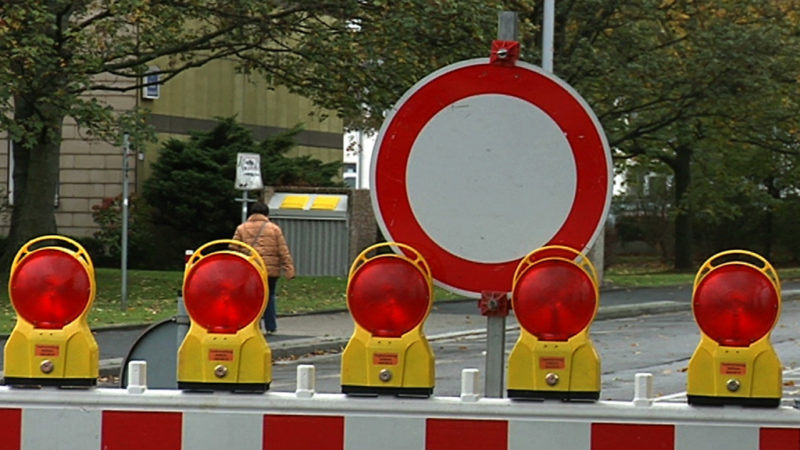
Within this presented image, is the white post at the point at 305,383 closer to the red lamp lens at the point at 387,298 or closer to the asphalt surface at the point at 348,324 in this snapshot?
the red lamp lens at the point at 387,298

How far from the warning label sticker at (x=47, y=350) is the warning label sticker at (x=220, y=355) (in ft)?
1.10

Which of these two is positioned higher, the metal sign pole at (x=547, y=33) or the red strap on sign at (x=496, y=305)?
the metal sign pole at (x=547, y=33)

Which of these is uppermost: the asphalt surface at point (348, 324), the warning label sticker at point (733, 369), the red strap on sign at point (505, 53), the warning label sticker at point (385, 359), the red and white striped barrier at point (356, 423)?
the red strap on sign at point (505, 53)

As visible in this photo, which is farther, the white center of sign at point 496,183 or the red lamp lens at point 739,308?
the white center of sign at point 496,183

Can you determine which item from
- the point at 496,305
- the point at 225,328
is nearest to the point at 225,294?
the point at 225,328

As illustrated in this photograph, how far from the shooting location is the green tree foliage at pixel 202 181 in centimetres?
4141

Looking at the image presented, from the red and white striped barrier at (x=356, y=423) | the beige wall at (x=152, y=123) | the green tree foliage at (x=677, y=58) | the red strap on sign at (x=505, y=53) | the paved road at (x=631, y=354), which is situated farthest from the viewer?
the beige wall at (x=152, y=123)

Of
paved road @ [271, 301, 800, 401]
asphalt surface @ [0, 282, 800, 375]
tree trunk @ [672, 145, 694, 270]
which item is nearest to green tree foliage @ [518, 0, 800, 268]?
asphalt surface @ [0, 282, 800, 375]

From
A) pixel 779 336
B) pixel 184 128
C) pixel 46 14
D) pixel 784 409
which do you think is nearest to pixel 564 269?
pixel 784 409

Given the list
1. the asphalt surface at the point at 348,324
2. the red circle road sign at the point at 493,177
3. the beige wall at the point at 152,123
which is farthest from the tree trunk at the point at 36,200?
the red circle road sign at the point at 493,177

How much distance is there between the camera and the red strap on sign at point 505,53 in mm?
3852

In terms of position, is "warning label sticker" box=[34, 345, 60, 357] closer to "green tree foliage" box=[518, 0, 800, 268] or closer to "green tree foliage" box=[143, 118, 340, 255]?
"green tree foliage" box=[518, 0, 800, 268]

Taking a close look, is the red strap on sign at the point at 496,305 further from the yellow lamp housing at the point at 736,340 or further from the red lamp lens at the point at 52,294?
the red lamp lens at the point at 52,294

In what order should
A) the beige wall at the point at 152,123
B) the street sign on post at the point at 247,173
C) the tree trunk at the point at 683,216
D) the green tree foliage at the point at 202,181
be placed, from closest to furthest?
the street sign on post at the point at 247,173 → the green tree foliage at the point at 202,181 → the beige wall at the point at 152,123 → the tree trunk at the point at 683,216
